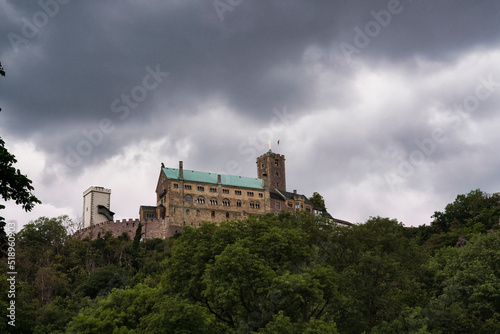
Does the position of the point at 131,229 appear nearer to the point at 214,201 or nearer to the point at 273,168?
the point at 214,201

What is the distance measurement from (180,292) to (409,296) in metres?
21.5

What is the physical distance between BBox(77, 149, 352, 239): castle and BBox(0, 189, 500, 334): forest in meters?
45.6

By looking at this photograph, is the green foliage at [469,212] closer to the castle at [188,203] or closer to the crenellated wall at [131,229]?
the castle at [188,203]

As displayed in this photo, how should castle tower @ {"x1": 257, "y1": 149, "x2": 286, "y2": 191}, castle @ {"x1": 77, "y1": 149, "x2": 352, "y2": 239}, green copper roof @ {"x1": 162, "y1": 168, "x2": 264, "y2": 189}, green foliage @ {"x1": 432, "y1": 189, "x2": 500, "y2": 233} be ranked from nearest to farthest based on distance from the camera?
green foliage @ {"x1": 432, "y1": 189, "x2": 500, "y2": 233}
castle @ {"x1": 77, "y1": 149, "x2": 352, "y2": 239}
green copper roof @ {"x1": 162, "y1": 168, "x2": 264, "y2": 189}
castle tower @ {"x1": 257, "y1": 149, "x2": 286, "y2": 191}

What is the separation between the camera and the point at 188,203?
115 metres

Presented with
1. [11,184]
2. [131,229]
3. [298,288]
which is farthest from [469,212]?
[11,184]

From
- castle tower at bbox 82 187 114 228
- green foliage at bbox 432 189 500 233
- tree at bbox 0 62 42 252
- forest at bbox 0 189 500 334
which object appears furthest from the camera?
castle tower at bbox 82 187 114 228

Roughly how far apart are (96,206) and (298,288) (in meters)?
85.1

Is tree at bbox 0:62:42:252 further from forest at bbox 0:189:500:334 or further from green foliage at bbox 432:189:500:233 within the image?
green foliage at bbox 432:189:500:233

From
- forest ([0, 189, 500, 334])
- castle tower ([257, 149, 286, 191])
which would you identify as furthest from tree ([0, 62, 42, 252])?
castle tower ([257, 149, 286, 191])

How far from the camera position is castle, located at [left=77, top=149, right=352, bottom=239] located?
108875 millimetres

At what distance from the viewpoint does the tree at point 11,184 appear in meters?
17.9

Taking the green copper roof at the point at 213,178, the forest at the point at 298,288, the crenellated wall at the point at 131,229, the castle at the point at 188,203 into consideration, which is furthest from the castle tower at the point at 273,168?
the forest at the point at 298,288

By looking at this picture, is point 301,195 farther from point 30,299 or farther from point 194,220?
point 30,299
